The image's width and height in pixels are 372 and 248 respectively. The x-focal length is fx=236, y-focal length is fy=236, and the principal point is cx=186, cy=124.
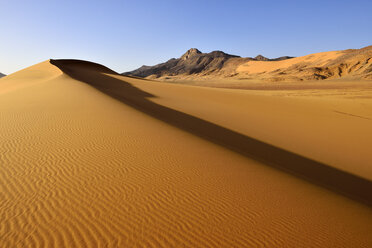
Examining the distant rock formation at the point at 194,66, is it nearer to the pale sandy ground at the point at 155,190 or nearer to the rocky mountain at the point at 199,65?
the rocky mountain at the point at 199,65

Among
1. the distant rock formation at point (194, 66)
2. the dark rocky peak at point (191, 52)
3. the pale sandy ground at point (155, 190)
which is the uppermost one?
the dark rocky peak at point (191, 52)

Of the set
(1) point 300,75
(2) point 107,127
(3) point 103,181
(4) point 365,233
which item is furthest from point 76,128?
(1) point 300,75

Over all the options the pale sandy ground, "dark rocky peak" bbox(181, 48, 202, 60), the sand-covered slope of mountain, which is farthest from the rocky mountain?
the pale sandy ground

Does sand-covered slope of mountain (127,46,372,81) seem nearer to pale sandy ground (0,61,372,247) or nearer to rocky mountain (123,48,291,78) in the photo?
rocky mountain (123,48,291,78)

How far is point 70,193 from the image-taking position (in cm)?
339

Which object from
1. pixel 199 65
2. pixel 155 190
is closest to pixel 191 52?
pixel 199 65

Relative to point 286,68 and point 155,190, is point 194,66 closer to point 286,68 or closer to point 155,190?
point 286,68

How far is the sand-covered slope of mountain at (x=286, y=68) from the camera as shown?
37656 millimetres

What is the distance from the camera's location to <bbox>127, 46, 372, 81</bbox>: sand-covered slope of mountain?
1483 inches

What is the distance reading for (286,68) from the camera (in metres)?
51.1

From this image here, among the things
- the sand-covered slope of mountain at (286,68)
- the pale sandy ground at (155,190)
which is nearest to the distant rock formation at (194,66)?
the sand-covered slope of mountain at (286,68)

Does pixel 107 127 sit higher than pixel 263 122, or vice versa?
pixel 107 127

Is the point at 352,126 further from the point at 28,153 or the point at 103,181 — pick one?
the point at 28,153

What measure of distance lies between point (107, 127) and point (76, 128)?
0.79 metres
